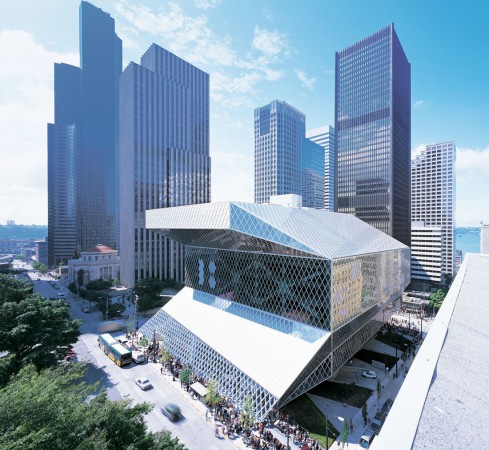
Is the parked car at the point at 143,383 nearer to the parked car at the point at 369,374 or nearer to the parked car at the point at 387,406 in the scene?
the parked car at the point at 387,406

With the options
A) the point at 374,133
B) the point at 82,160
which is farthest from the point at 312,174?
the point at 82,160

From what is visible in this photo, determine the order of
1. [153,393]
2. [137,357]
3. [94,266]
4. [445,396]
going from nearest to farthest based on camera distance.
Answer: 1. [445,396]
2. [153,393]
3. [137,357]
4. [94,266]

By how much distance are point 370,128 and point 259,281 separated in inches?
3801

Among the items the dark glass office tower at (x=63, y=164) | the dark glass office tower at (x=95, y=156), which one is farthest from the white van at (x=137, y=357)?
the dark glass office tower at (x=95, y=156)

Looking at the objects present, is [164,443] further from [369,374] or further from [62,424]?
[369,374]

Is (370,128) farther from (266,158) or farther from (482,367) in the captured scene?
(482,367)

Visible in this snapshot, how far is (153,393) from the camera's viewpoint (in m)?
31.6

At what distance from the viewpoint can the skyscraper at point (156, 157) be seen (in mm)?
91812

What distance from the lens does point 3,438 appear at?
1033 cm

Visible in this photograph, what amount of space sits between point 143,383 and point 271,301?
18.4 metres

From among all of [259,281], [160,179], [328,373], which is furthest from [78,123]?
[328,373]

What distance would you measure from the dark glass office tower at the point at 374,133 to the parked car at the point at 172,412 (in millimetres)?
95782

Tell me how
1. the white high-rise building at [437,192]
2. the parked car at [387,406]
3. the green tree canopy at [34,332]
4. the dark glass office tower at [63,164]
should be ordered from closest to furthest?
the parked car at [387,406] → the green tree canopy at [34,332] → the white high-rise building at [437,192] → the dark glass office tower at [63,164]

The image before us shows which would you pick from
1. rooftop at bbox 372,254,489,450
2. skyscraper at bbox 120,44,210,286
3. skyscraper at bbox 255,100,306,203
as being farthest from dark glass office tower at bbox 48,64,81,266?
rooftop at bbox 372,254,489,450
